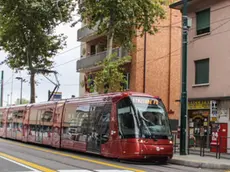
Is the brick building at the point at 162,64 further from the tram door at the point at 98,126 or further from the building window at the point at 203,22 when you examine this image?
the tram door at the point at 98,126

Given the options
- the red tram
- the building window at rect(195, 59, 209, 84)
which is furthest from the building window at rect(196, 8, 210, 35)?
the red tram

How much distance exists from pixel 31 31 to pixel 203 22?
62.4 ft

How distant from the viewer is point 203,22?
79.7 ft

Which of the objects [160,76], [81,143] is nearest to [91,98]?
[81,143]

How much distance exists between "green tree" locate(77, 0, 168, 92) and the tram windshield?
8.00 meters

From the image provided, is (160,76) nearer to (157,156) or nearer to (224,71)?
(224,71)

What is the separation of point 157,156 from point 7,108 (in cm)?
2178

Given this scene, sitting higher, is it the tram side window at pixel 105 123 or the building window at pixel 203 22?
the building window at pixel 203 22

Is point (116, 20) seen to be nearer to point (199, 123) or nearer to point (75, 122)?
point (199, 123)

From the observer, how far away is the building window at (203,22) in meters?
23.9

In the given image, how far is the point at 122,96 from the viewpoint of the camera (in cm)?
1731

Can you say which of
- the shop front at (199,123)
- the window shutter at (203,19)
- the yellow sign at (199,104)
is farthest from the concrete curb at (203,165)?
the window shutter at (203,19)

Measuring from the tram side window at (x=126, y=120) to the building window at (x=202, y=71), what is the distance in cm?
804

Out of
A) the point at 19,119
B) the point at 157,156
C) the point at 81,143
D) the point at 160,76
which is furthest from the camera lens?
the point at 160,76
